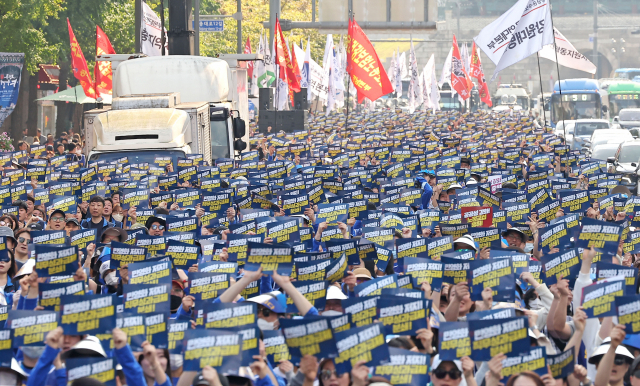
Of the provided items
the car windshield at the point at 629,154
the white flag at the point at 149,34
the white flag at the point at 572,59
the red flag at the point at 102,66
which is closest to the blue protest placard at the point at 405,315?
the white flag at the point at 572,59

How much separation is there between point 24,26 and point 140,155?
1116 centimetres

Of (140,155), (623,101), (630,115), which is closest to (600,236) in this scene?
(140,155)

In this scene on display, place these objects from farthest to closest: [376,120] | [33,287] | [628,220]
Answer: [376,120] < [628,220] < [33,287]

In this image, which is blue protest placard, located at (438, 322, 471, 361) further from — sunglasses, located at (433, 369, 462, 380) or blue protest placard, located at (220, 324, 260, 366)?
blue protest placard, located at (220, 324, 260, 366)

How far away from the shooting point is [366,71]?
2602cm

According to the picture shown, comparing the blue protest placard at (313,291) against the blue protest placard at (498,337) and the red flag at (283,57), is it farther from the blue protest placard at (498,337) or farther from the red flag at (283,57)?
the red flag at (283,57)

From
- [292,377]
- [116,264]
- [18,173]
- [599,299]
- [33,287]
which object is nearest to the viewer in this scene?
[292,377]

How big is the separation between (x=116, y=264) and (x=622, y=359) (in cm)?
450

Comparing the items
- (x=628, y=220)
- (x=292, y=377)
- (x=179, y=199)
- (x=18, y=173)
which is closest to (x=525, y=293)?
(x=292, y=377)

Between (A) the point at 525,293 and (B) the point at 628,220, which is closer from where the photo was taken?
(A) the point at 525,293

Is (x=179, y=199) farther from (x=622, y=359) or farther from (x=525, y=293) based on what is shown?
(x=622, y=359)

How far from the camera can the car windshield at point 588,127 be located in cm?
3919

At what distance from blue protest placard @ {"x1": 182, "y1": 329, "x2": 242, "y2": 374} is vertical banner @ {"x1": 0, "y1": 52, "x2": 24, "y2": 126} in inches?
632

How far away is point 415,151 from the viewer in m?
22.5
